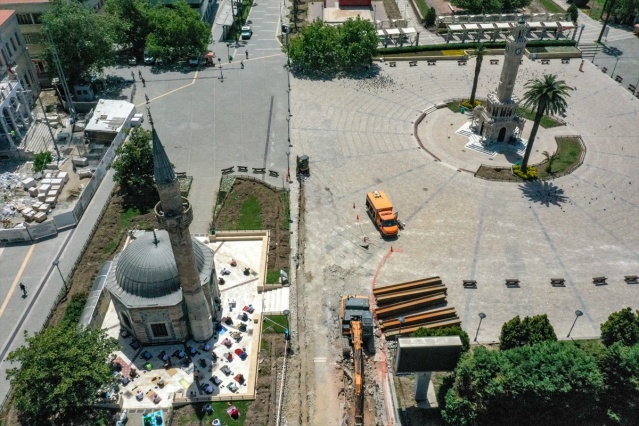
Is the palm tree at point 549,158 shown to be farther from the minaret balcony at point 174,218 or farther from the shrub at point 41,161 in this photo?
the shrub at point 41,161

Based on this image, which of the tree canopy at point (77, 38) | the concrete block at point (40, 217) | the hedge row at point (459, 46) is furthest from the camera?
the hedge row at point (459, 46)

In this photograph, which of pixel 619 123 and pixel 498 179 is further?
pixel 619 123

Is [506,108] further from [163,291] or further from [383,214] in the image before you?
[163,291]

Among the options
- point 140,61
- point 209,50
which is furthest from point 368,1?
point 140,61

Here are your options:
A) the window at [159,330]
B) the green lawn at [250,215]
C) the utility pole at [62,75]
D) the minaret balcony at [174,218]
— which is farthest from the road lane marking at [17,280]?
the utility pole at [62,75]

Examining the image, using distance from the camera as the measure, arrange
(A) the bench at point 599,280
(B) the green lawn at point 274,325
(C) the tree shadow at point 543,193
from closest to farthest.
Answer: (B) the green lawn at point 274,325 → (A) the bench at point 599,280 → (C) the tree shadow at point 543,193

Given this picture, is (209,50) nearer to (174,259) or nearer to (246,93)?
(246,93)

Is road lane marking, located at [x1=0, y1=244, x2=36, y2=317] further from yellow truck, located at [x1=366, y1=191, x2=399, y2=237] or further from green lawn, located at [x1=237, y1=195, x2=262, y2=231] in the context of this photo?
yellow truck, located at [x1=366, y1=191, x2=399, y2=237]

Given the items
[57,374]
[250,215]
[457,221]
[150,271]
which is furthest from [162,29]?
[57,374]
